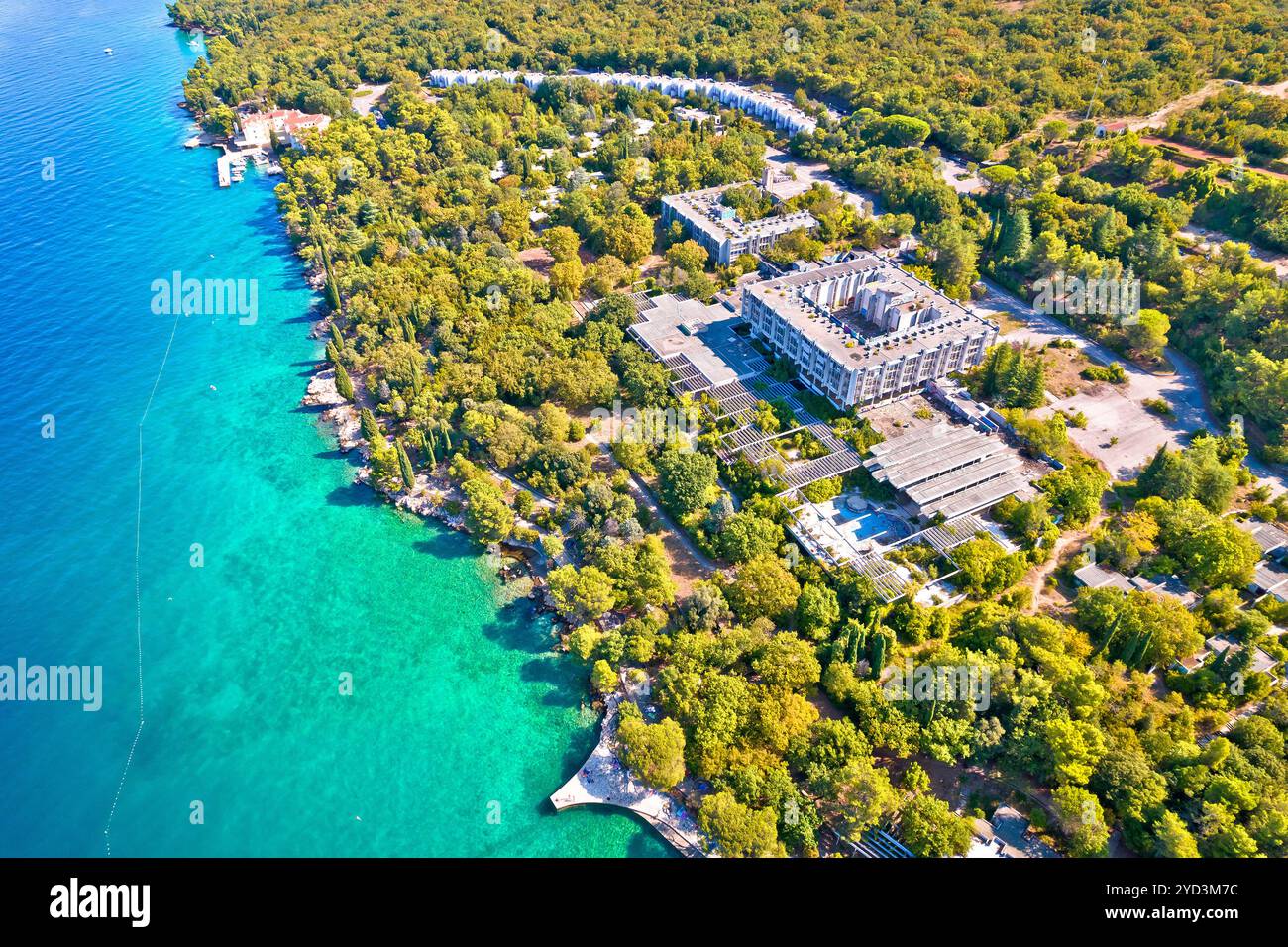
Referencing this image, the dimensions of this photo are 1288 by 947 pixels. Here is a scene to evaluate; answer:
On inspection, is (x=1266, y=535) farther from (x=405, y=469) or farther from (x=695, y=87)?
(x=695, y=87)

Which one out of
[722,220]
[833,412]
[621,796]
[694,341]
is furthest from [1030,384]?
[621,796]

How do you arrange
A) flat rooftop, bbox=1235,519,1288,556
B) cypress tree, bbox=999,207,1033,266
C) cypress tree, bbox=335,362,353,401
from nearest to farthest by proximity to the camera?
flat rooftop, bbox=1235,519,1288,556
cypress tree, bbox=335,362,353,401
cypress tree, bbox=999,207,1033,266

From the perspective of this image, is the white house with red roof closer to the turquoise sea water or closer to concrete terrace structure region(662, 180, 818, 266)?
the turquoise sea water

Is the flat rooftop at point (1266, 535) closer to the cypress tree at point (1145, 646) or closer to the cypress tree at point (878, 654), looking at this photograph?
the cypress tree at point (1145, 646)

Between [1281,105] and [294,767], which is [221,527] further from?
[1281,105]

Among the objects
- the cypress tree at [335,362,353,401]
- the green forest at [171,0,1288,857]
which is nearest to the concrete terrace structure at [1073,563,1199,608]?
the green forest at [171,0,1288,857]

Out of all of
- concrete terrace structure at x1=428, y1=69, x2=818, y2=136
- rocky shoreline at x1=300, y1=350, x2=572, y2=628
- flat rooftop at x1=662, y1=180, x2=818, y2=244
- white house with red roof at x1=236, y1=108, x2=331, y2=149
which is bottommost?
rocky shoreline at x1=300, y1=350, x2=572, y2=628

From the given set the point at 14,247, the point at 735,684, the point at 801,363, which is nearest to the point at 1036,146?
the point at 801,363
